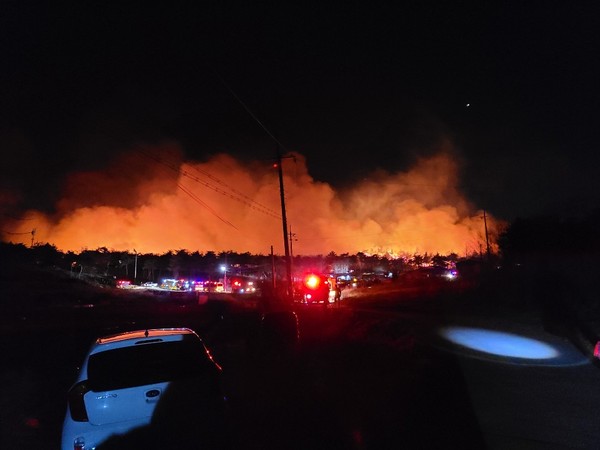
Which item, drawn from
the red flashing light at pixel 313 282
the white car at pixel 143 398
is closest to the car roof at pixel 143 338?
the white car at pixel 143 398

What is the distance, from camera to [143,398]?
526cm

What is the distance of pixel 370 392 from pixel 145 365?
4487mm

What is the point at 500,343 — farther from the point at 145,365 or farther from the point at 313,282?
the point at 313,282

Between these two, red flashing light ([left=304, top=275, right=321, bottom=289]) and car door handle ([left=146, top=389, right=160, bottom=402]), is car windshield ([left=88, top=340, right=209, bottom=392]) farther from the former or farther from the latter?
red flashing light ([left=304, top=275, right=321, bottom=289])

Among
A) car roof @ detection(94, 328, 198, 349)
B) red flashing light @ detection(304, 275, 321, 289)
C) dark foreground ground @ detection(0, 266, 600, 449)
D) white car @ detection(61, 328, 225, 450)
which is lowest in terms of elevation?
dark foreground ground @ detection(0, 266, 600, 449)

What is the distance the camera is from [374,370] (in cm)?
1079

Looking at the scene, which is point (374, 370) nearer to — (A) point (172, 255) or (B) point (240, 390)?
(B) point (240, 390)

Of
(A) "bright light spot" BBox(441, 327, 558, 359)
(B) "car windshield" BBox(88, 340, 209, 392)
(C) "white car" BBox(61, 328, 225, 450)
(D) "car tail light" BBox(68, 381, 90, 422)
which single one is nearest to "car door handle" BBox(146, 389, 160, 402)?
(C) "white car" BBox(61, 328, 225, 450)

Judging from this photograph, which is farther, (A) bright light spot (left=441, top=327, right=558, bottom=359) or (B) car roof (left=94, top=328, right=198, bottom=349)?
(A) bright light spot (left=441, top=327, right=558, bottom=359)

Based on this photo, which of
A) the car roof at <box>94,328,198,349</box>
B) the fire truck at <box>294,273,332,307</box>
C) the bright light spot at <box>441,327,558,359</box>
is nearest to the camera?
the car roof at <box>94,328,198,349</box>

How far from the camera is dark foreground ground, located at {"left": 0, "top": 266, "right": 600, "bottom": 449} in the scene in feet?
20.8

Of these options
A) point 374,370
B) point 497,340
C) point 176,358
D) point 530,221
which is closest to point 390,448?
point 176,358

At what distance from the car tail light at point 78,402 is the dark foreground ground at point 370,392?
3.67ft

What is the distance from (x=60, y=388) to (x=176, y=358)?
6524 millimetres
